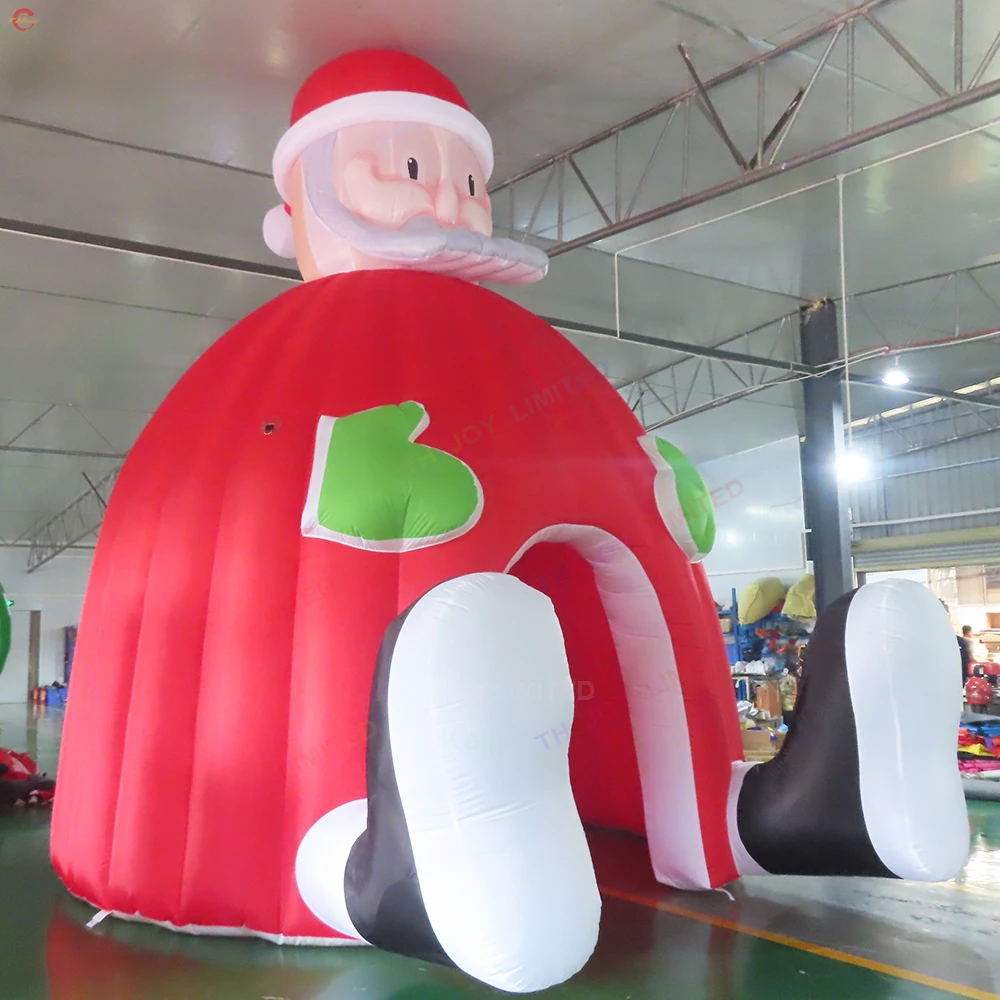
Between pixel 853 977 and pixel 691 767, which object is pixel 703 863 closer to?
pixel 691 767

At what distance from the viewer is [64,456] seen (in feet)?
50.1

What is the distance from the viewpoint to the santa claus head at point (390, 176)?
413 cm

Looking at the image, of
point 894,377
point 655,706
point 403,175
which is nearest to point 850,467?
point 894,377

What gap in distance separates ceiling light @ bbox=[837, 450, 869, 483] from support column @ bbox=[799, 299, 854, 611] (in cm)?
11

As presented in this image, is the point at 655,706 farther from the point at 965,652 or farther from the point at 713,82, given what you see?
the point at 713,82

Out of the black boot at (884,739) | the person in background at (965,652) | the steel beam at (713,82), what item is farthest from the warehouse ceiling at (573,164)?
the black boot at (884,739)

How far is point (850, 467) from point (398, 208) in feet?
16.2

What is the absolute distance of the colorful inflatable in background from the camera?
2.37 m

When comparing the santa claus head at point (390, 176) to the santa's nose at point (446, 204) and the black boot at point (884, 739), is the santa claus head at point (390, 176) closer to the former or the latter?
the santa's nose at point (446, 204)

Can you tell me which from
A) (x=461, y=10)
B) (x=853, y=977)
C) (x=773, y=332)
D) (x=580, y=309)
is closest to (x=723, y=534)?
(x=773, y=332)

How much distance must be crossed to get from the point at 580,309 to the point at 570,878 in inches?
337

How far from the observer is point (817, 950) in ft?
11.2

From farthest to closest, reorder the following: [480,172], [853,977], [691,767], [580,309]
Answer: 1. [580,309]
2. [480,172]
3. [691,767]
4. [853,977]

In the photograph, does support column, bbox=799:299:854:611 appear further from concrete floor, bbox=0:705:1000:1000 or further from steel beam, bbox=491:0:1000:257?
concrete floor, bbox=0:705:1000:1000
